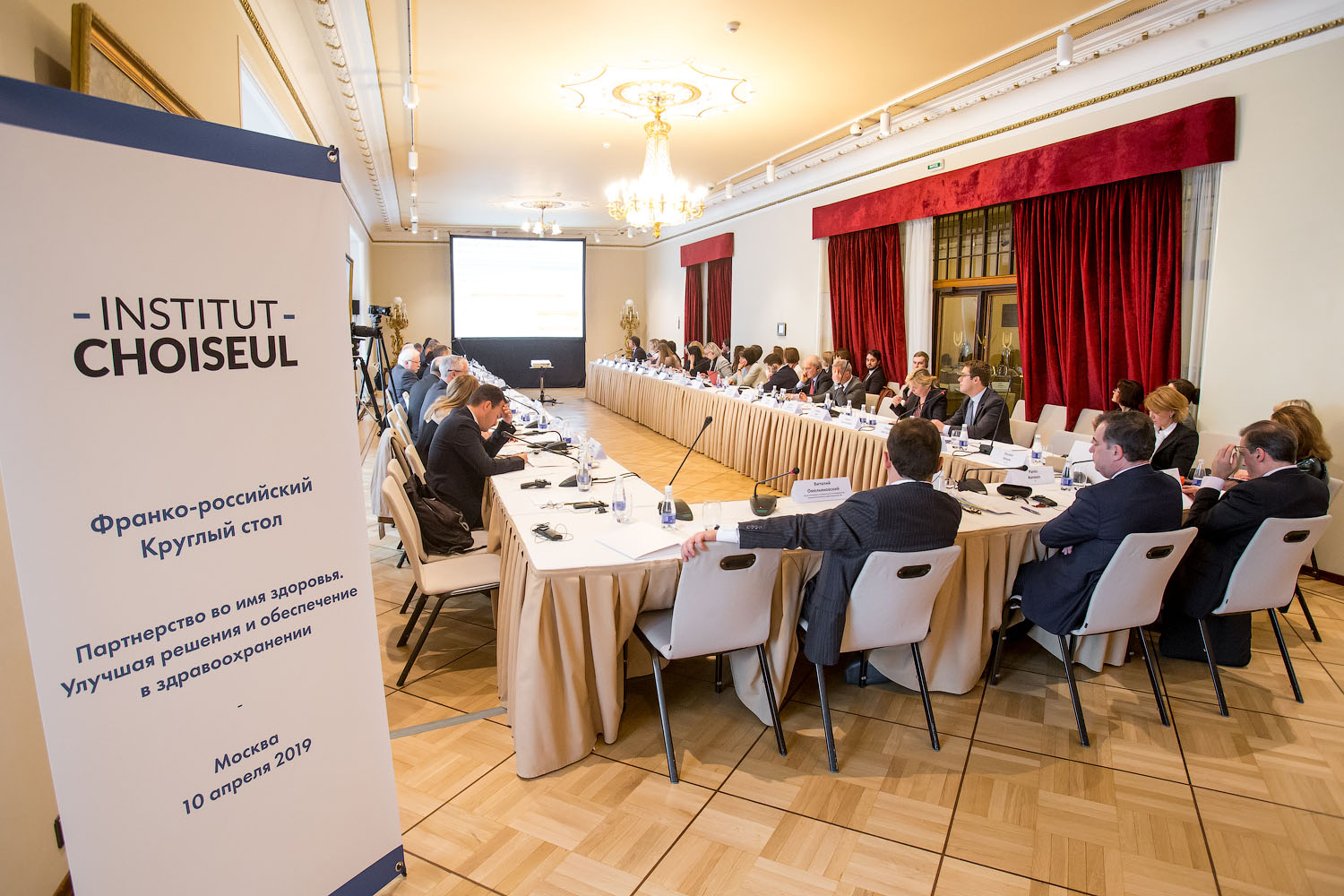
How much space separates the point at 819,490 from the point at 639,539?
0.89m

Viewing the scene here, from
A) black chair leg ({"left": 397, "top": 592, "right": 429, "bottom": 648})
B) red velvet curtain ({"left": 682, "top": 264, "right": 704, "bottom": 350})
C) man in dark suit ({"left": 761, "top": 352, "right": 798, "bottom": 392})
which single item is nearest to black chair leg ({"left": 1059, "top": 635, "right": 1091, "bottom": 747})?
black chair leg ({"left": 397, "top": 592, "right": 429, "bottom": 648})

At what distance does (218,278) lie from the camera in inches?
56.1

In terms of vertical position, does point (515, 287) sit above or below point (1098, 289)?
above

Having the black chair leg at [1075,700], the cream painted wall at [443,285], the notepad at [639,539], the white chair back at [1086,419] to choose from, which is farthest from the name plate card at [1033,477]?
the cream painted wall at [443,285]

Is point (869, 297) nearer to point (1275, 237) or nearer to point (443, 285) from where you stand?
point (1275, 237)

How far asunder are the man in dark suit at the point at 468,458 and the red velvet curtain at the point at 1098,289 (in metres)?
4.57

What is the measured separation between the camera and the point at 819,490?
3.20 metres

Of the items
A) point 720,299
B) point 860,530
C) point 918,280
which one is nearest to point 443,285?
point 720,299

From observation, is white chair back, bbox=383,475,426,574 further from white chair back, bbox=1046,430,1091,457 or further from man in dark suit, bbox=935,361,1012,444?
white chair back, bbox=1046,430,1091,457

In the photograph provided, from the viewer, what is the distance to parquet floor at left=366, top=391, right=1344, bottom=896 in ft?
6.76

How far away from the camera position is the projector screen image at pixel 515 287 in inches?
574

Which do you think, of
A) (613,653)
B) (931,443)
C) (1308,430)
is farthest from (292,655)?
(1308,430)

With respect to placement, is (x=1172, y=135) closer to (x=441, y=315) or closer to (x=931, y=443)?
(x=931, y=443)

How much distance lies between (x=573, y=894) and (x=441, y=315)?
1462 centimetres
